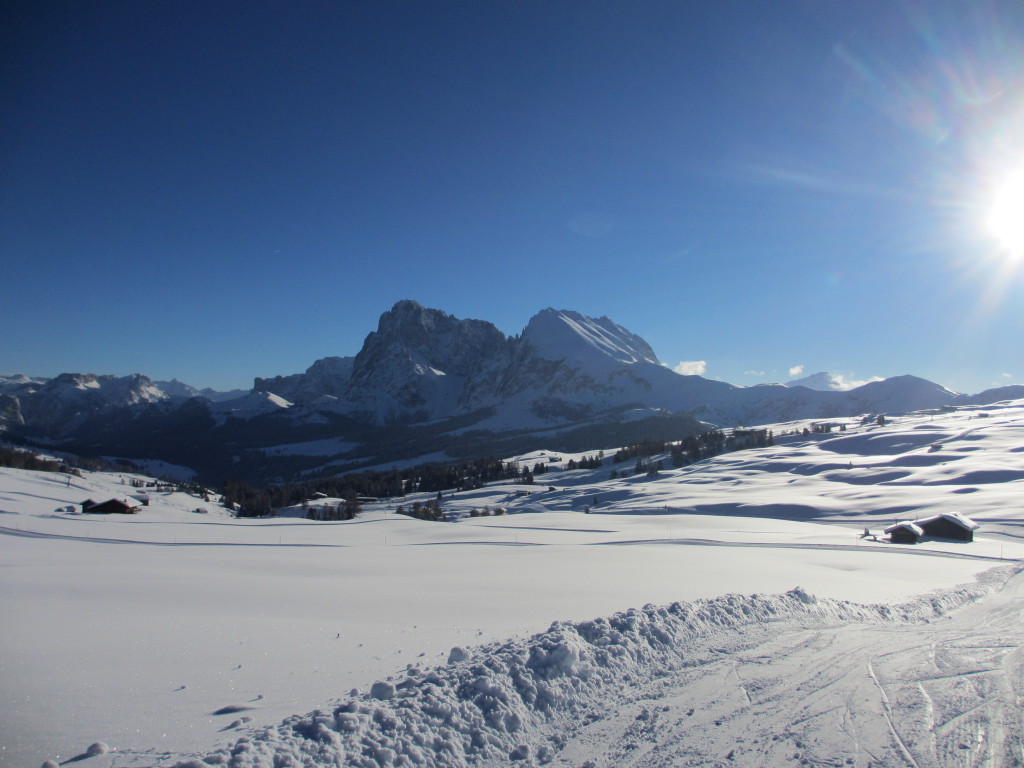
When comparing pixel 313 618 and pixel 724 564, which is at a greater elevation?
pixel 313 618

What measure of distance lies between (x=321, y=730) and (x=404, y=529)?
25928mm

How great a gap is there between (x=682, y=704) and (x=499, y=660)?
8.03ft

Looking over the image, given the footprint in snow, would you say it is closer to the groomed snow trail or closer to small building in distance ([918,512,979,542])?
the groomed snow trail

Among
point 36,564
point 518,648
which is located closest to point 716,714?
point 518,648

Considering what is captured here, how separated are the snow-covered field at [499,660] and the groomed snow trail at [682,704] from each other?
32 mm

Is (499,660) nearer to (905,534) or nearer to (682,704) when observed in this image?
(682,704)

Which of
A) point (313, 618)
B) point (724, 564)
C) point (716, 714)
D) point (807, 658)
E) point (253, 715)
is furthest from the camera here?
point (724, 564)

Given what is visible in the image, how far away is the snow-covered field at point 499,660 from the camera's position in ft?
18.3

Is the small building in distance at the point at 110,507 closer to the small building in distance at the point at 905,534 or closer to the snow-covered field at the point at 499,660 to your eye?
the snow-covered field at the point at 499,660

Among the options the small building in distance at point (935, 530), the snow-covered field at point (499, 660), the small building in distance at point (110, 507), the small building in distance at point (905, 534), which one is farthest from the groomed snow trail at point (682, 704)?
the small building in distance at point (110, 507)

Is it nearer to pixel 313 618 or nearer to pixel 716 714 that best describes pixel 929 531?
pixel 716 714

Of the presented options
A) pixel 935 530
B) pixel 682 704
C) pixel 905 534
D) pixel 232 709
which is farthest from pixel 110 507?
pixel 935 530

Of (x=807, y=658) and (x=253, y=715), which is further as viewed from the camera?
(x=807, y=658)

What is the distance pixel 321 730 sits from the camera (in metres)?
5.36
